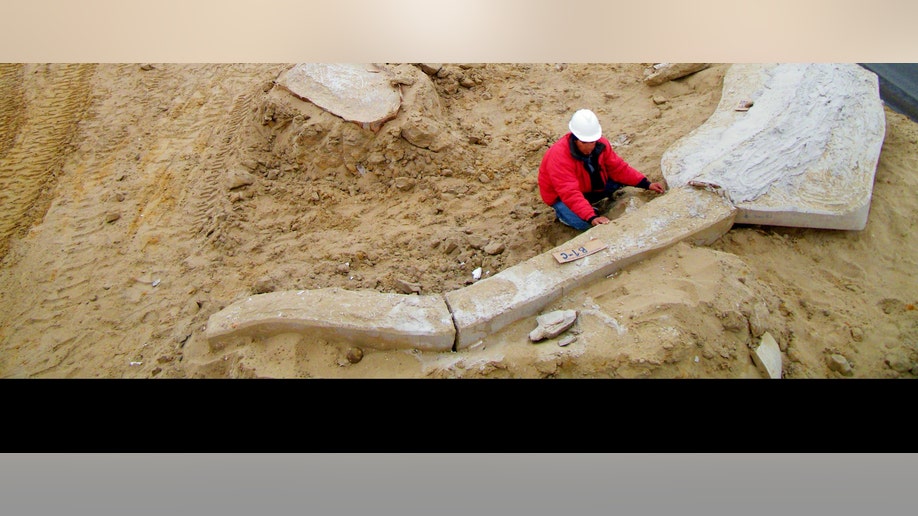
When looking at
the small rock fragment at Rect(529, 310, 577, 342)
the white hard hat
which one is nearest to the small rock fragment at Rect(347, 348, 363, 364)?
the small rock fragment at Rect(529, 310, 577, 342)

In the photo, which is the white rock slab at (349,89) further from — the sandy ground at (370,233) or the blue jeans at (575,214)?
the blue jeans at (575,214)

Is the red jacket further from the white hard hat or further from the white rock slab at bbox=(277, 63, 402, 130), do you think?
the white rock slab at bbox=(277, 63, 402, 130)

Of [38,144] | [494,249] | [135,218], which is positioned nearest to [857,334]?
[494,249]

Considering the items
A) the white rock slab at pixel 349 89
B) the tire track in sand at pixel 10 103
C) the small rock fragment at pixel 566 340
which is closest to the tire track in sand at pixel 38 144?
the tire track in sand at pixel 10 103

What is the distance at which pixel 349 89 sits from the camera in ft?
14.3

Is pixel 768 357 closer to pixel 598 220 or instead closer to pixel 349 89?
Result: pixel 598 220

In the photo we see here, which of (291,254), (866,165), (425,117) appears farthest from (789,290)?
(291,254)

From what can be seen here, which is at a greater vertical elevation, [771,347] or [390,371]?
[771,347]

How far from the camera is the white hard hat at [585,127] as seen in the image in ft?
11.5

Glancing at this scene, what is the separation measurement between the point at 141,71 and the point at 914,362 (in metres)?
5.86

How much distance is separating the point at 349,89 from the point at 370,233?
3.66 feet

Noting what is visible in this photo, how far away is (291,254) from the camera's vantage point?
3869mm

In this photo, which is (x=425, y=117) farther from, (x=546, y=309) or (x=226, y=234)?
(x=546, y=309)

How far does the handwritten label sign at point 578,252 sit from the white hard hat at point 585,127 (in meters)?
0.66
